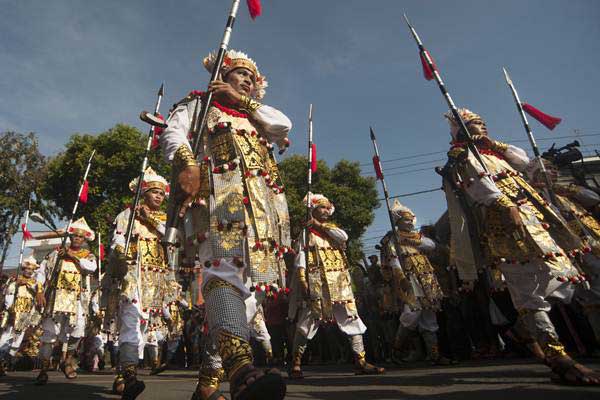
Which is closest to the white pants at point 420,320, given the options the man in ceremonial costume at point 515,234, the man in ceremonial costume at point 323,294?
the man in ceremonial costume at point 323,294

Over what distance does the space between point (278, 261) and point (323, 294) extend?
3.31m

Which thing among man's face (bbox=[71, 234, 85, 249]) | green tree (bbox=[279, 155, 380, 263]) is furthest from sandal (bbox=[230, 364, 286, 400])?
green tree (bbox=[279, 155, 380, 263])

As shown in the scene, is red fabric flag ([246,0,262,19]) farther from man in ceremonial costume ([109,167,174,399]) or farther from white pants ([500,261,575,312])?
white pants ([500,261,575,312])

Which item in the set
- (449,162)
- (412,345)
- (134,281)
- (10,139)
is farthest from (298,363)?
(10,139)

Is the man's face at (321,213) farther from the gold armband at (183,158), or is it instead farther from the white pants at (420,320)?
the gold armband at (183,158)

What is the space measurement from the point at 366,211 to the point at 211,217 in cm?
2216

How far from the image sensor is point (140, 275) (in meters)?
5.10

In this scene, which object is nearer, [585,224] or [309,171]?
[585,224]

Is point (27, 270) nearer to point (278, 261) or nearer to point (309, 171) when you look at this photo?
point (309, 171)

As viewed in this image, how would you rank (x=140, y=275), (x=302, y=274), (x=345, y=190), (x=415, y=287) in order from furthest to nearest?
(x=345, y=190) → (x=415, y=287) → (x=302, y=274) → (x=140, y=275)

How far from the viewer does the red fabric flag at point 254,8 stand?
4148 millimetres

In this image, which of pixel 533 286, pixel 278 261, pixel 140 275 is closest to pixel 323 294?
pixel 140 275

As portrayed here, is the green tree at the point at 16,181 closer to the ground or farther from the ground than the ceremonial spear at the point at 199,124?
farther from the ground

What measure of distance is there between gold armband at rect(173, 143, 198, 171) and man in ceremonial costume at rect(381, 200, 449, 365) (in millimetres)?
5497
